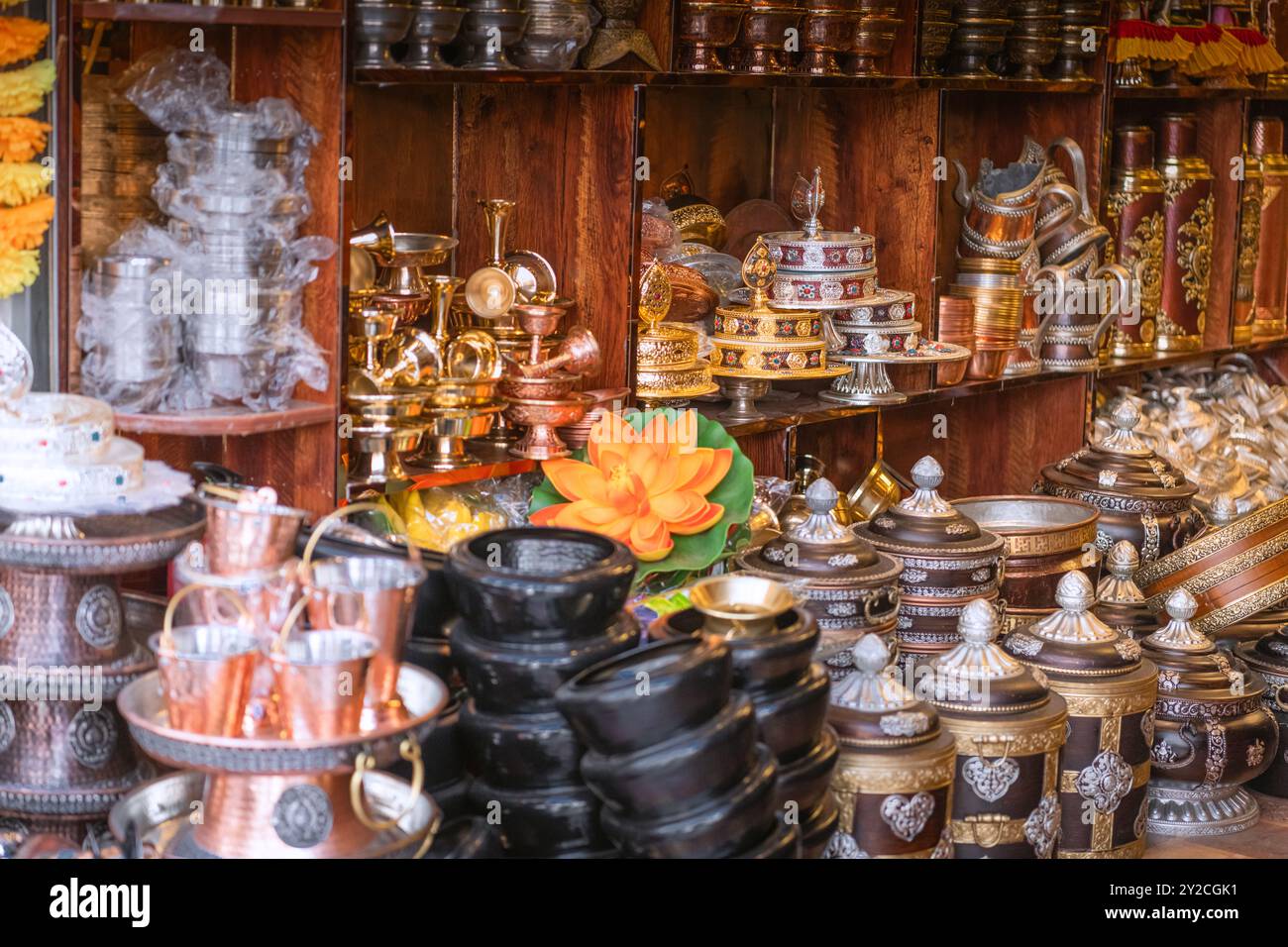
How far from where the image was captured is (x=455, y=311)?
2545 millimetres

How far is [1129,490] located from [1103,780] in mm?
878

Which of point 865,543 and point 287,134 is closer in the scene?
point 287,134

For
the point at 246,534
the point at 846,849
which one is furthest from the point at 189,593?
the point at 846,849

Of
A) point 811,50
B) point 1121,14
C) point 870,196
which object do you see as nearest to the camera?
point 811,50

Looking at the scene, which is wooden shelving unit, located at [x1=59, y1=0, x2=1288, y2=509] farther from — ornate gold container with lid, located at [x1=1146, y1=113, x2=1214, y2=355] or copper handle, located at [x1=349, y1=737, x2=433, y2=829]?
copper handle, located at [x1=349, y1=737, x2=433, y2=829]

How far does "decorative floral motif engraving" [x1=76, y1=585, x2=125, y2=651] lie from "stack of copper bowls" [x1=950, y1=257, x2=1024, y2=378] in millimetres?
2029

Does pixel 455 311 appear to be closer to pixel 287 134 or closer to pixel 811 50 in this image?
pixel 287 134

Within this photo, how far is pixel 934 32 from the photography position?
319 centimetres

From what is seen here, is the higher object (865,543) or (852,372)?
(852,372)

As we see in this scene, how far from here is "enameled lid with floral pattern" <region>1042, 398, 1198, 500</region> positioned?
317cm

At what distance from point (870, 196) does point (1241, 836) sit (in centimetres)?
135

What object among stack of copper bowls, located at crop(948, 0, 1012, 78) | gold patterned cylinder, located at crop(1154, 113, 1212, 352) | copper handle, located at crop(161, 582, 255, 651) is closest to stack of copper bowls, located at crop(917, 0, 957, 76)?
stack of copper bowls, located at crop(948, 0, 1012, 78)
